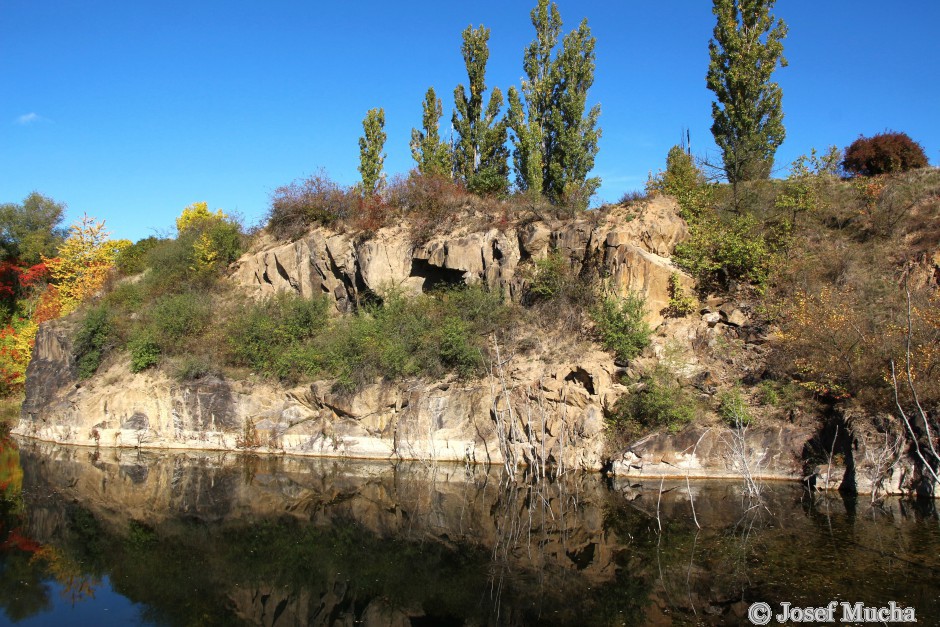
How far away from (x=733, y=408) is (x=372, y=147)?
76.1 feet

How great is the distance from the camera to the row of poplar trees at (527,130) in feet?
103

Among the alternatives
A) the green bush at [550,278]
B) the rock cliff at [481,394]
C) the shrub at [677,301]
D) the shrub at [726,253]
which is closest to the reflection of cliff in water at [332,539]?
the rock cliff at [481,394]

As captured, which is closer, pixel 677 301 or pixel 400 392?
pixel 400 392

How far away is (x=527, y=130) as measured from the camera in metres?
31.3

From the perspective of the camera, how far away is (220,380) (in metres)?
25.2

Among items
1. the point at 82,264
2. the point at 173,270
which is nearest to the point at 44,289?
the point at 82,264

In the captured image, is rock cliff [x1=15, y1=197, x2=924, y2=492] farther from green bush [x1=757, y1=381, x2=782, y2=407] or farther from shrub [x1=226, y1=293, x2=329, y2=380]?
shrub [x1=226, y1=293, x2=329, y2=380]

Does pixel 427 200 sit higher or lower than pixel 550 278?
higher

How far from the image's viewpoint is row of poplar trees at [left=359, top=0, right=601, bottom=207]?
103 ft

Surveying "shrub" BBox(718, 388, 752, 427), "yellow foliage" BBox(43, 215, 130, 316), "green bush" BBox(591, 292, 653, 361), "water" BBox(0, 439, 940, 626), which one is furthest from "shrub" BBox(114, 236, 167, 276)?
"shrub" BBox(718, 388, 752, 427)

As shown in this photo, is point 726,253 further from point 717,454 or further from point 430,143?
point 430,143

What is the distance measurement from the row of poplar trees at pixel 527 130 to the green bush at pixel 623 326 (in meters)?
7.97

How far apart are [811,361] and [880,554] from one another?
26.7 feet

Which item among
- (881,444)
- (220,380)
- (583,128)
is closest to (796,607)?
(881,444)
